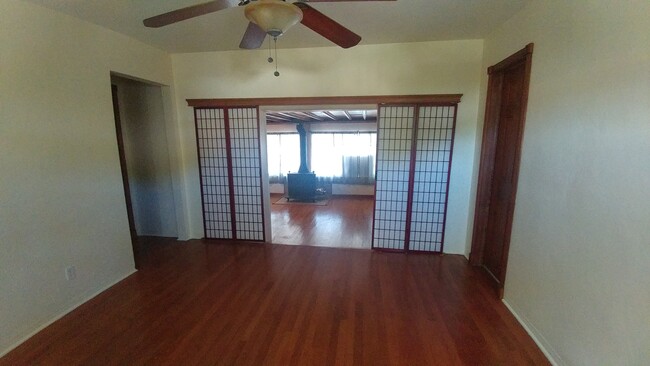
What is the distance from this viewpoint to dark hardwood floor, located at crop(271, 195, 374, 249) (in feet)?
13.0

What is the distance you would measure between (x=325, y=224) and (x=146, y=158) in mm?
3172

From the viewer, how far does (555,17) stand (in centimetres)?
179

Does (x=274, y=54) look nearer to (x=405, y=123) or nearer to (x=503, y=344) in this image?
(x=405, y=123)

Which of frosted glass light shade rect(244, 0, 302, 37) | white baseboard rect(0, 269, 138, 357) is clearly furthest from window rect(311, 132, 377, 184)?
frosted glass light shade rect(244, 0, 302, 37)

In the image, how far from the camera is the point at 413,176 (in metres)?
3.27

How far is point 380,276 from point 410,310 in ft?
1.99

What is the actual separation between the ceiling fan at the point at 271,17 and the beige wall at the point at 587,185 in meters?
1.43

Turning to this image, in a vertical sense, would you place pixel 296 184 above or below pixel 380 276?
above

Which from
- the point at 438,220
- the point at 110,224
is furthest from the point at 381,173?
the point at 110,224

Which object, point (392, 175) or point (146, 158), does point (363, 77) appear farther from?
point (146, 158)

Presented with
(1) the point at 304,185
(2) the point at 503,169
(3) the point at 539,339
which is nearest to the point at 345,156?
(1) the point at 304,185

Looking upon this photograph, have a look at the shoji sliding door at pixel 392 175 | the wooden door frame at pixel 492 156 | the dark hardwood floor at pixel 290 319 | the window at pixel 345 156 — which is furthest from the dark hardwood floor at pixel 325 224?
the wooden door frame at pixel 492 156

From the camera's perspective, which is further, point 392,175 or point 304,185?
point 304,185

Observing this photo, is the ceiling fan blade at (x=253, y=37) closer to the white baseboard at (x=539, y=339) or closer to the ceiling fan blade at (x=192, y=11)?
the ceiling fan blade at (x=192, y=11)
